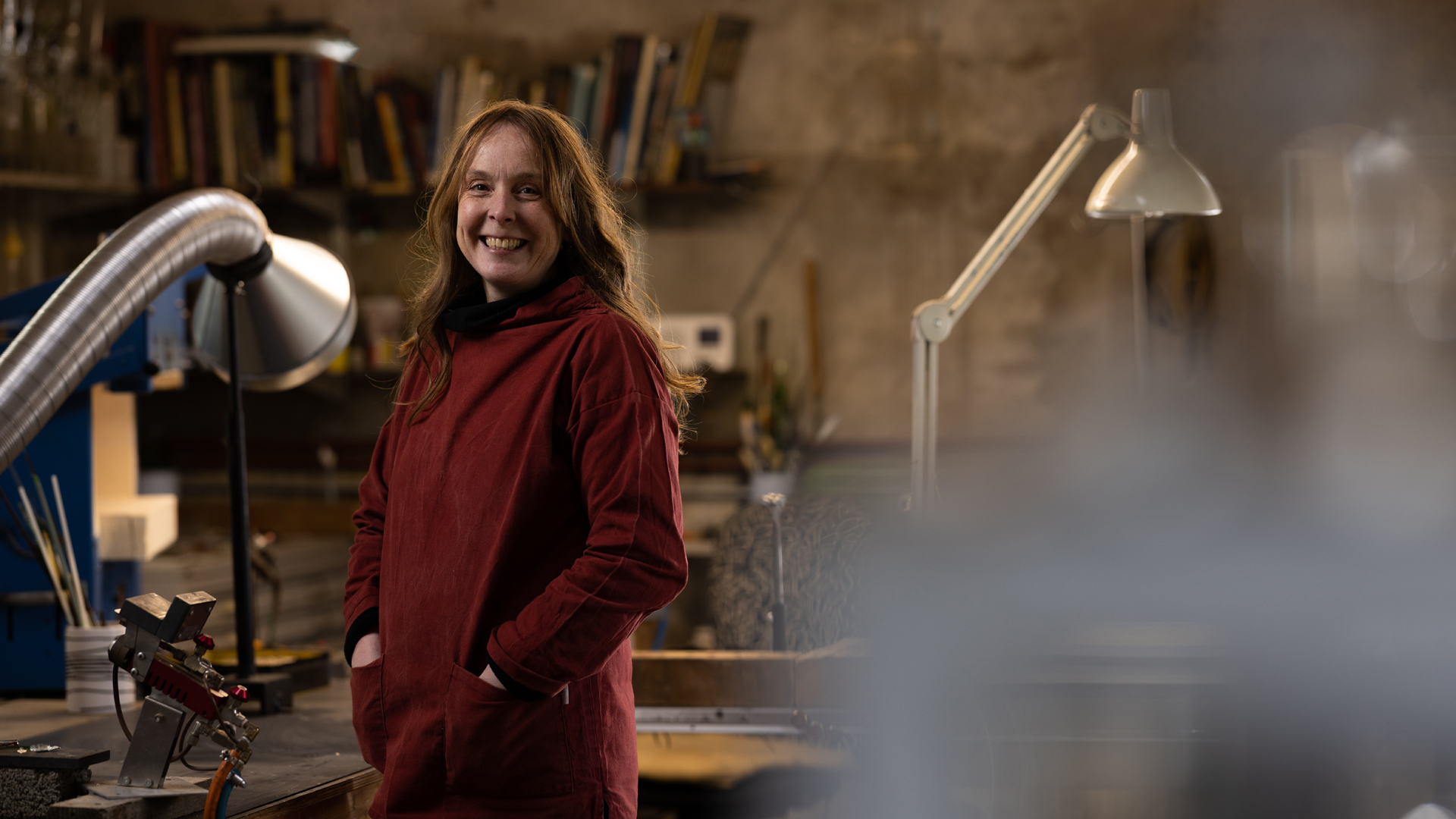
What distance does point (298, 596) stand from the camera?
3.97 m

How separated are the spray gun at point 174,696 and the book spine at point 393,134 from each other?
299 cm

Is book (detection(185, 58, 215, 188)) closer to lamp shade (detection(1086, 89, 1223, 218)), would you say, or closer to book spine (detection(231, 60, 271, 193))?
book spine (detection(231, 60, 271, 193))

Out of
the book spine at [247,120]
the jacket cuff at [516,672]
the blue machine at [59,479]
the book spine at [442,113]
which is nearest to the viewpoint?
the jacket cuff at [516,672]

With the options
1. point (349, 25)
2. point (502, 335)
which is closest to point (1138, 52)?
point (349, 25)

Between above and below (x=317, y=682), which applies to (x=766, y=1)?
above

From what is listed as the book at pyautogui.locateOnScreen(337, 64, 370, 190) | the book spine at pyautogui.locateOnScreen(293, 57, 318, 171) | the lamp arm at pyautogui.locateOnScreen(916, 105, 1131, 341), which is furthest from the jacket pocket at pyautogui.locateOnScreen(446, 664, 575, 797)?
the book spine at pyautogui.locateOnScreen(293, 57, 318, 171)

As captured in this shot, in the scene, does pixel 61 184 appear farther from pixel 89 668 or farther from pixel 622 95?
pixel 89 668

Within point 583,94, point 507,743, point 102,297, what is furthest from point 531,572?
point 583,94

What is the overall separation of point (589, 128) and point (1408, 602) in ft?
9.75

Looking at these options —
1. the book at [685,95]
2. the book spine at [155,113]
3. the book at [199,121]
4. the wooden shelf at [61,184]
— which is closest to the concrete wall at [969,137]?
the book at [685,95]

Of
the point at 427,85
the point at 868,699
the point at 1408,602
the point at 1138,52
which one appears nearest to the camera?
the point at 868,699

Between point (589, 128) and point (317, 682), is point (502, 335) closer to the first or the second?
point (317, 682)

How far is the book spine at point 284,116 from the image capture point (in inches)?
166

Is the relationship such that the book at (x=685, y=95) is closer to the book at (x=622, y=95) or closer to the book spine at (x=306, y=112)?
the book at (x=622, y=95)
